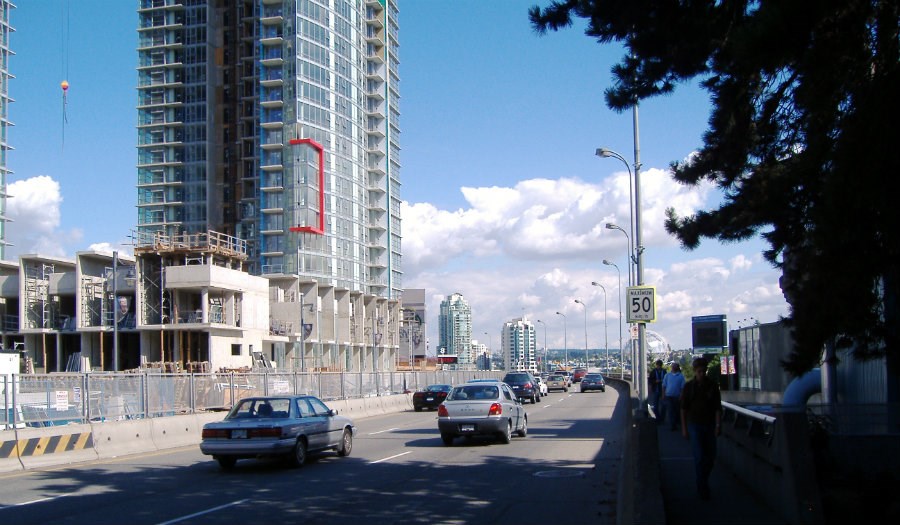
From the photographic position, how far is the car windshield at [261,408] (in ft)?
57.0

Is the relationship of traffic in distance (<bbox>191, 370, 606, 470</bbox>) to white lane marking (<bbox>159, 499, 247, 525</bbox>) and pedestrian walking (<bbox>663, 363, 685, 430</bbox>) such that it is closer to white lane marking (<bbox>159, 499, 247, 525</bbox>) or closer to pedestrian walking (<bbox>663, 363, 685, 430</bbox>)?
white lane marking (<bbox>159, 499, 247, 525</bbox>)

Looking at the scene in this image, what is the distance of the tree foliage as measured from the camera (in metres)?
7.59

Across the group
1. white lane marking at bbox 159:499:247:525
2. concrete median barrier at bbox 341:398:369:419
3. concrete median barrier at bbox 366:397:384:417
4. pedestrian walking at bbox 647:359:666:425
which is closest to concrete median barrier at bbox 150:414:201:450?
white lane marking at bbox 159:499:247:525

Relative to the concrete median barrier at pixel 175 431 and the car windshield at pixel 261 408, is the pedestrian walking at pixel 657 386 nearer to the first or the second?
the car windshield at pixel 261 408

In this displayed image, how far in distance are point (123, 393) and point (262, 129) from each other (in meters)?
85.8

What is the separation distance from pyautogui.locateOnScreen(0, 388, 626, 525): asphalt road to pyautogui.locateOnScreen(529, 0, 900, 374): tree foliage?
409 centimetres

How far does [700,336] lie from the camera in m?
47.2

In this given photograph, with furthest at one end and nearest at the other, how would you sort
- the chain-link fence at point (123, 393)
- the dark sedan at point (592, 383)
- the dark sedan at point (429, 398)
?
the dark sedan at point (592, 383) → the dark sedan at point (429, 398) → the chain-link fence at point (123, 393)

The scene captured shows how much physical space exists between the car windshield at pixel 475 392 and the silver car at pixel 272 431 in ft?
13.7

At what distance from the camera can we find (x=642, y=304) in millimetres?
26297

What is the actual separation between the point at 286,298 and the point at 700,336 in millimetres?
48584

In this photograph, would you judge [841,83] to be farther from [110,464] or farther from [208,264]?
[208,264]

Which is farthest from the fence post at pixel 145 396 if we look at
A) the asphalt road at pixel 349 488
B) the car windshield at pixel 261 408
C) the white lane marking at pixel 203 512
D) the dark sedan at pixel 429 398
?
the dark sedan at pixel 429 398

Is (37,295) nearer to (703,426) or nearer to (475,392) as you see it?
(475,392)
